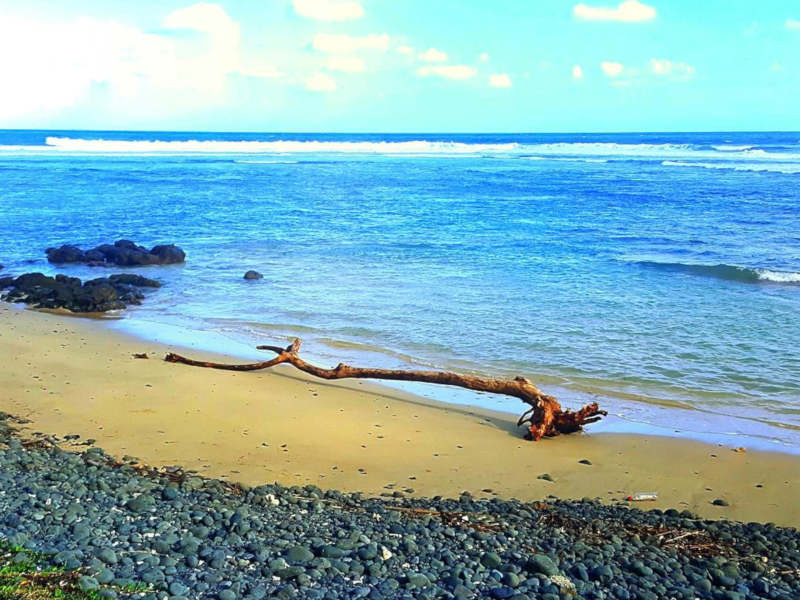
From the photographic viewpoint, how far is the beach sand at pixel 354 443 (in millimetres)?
6531

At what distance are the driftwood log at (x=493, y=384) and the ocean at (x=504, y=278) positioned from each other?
1.49 ft

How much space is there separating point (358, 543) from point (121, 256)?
1583cm

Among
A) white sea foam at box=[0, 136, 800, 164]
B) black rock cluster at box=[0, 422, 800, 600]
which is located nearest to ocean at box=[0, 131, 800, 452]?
black rock cluster at box=[0, 422, 800, 600]

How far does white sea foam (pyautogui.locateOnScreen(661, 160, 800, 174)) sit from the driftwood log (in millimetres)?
41164

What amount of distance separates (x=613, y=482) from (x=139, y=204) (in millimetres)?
28706

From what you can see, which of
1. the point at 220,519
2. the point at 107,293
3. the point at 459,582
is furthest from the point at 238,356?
the point at 459,582

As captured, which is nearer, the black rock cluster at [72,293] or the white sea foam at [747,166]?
the black rock cluster at [72,293]

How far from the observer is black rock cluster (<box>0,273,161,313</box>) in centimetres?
1391

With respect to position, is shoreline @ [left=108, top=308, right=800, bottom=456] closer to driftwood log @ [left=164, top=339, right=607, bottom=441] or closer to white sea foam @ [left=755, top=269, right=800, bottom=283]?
driftwood log @ [left=164, top=339, right=607, bottom=441]

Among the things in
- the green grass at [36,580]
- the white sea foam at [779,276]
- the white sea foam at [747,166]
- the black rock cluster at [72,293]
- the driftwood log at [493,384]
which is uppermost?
the white sea foam at [747,166]

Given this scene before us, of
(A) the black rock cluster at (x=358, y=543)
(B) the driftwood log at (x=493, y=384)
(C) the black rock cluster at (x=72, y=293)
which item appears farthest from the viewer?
(C) the black rock cluster at (x=72, y=293)

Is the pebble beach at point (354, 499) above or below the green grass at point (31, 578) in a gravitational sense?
below

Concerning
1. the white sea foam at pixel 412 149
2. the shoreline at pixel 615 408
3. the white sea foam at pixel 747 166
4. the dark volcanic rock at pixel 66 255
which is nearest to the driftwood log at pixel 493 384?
the shoreline at pixel 615 408

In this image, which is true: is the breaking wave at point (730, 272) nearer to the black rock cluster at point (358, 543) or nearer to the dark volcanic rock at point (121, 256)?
the dark volcanic rock at point (121, 256)
